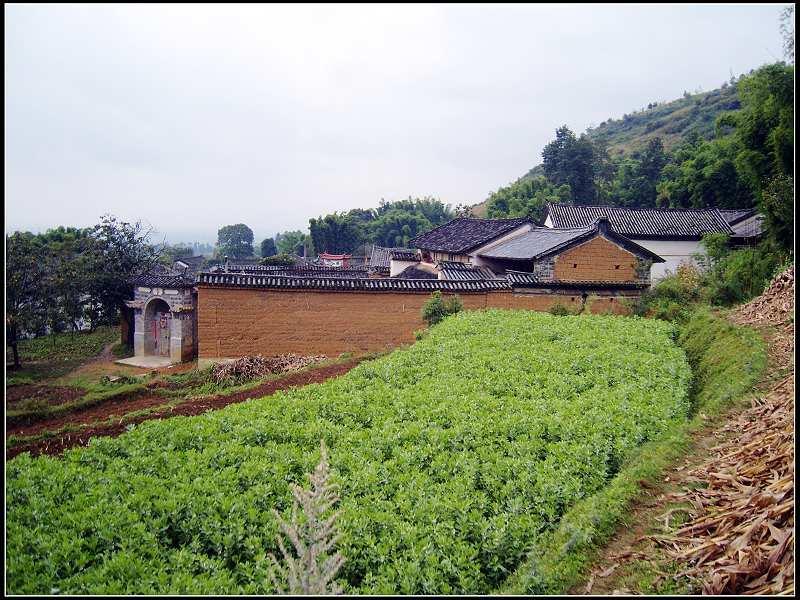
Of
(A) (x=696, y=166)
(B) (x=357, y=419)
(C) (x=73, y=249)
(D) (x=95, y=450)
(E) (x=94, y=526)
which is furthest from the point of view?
(A) (x=696, y=166)

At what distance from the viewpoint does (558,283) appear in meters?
18.7

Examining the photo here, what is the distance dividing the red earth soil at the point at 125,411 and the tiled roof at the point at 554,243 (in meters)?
8.77

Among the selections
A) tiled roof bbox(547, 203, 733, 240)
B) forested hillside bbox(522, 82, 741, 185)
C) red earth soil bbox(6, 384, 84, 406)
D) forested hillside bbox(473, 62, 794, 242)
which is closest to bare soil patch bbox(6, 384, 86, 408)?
red earth soil bbox(6, 384, 84, 406)

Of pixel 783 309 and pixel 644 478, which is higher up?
pixel 783 309

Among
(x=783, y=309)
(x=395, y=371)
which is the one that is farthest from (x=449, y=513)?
(x=783, y=309)

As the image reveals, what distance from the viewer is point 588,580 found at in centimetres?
419

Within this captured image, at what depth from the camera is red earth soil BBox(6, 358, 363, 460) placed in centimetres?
745

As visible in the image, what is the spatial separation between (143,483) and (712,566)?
4.84 meters

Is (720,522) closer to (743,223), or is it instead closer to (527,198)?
(743,223)

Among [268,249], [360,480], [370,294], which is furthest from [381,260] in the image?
[268,249]

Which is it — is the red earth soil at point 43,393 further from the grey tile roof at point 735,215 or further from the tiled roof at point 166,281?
the grey tile roof at point 735,215

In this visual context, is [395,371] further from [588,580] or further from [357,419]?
[588,580]

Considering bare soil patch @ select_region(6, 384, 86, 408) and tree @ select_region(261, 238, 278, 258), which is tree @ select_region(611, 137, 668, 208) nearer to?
bare soil patch @ select_region(6, 384, 86, 408)

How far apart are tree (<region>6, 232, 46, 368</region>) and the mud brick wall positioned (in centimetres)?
760
